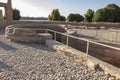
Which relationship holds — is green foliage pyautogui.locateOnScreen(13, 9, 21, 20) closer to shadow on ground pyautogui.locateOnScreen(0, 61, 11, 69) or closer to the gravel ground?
the gravel ground

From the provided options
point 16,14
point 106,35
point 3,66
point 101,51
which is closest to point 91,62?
point 3,66

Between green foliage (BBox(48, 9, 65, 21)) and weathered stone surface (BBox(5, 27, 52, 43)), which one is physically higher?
green foliage (BBox(48, 9, 65, 21))

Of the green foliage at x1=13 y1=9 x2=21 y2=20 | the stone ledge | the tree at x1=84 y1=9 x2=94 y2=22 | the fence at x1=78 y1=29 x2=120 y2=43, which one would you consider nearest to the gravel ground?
the stone ledge

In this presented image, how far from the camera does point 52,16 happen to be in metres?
32.2

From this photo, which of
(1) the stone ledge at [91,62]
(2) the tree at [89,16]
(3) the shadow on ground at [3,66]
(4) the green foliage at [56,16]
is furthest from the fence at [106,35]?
(2) the tree at [89,16]

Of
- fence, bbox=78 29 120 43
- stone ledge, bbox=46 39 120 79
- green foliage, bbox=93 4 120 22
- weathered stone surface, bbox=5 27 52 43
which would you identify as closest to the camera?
stone ledge, bbox=46 39 120 79

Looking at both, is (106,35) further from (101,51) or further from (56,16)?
(56,16)

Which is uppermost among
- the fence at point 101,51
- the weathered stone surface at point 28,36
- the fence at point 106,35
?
the weathered stone surface at point 28,36

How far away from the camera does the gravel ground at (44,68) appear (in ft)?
15.9

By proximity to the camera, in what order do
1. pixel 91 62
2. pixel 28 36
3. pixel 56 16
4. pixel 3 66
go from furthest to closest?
pixel 56 16 < pixel 28 36 < pixel 3 66 < pixel 91 62

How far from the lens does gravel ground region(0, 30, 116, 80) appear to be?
4.84 m

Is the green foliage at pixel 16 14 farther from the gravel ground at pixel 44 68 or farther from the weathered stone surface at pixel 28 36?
the gravel ground at pixel 44 68

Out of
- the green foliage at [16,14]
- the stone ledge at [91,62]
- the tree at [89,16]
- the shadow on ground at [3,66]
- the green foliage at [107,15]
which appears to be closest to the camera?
the stone ledge at [91,62]

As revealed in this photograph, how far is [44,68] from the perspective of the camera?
5.58 meters
